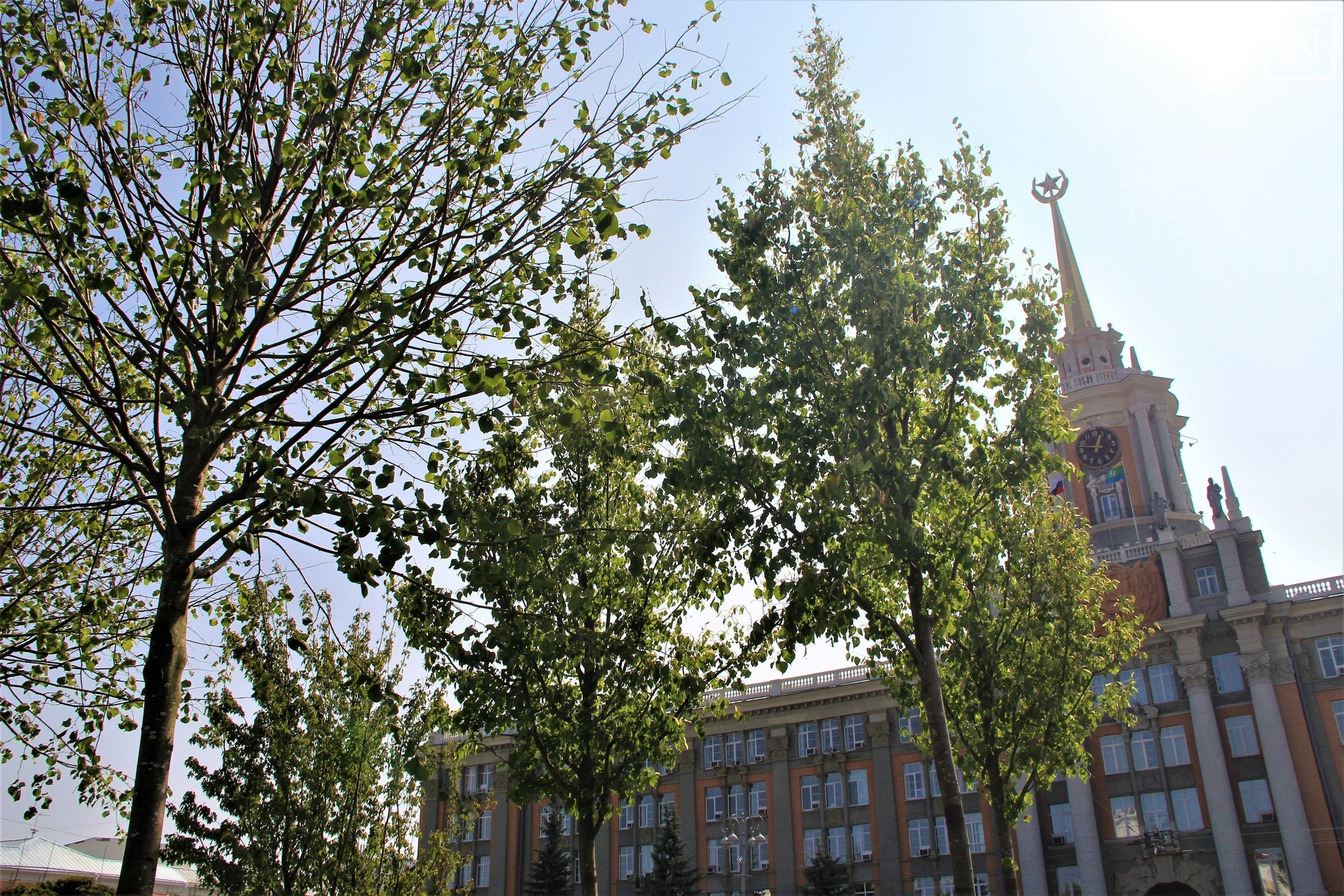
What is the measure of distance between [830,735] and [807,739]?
1.36 meters

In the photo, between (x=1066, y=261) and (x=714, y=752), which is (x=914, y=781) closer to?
(x=714, y=752)

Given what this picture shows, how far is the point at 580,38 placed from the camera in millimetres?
8383

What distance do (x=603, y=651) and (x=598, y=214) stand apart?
7478 millimetres

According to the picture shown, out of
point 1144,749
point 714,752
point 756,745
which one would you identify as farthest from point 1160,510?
point 714,752

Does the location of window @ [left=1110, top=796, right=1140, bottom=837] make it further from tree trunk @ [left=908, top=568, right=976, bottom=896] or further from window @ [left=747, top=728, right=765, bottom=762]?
tree trunk @ [left=908, top=568, right=976, bottom=896]

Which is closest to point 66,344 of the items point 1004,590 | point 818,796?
point 1004,590

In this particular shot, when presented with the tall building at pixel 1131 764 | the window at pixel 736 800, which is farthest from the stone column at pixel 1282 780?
the window at pixel 736 800

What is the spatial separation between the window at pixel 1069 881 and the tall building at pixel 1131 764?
54 mm

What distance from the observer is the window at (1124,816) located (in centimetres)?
3850

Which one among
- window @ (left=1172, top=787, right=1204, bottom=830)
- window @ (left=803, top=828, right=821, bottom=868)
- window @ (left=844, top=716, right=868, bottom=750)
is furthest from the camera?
window @ (left=844, top=716, right=868, bottom=750)

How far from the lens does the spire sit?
200ft

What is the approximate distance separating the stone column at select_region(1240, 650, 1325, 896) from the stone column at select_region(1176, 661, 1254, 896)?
1.42m

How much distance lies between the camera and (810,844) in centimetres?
4516

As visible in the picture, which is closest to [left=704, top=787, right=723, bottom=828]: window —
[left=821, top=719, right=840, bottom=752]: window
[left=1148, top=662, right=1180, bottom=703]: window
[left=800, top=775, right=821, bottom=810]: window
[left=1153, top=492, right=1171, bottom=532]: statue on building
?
[left=800, top=775, right=821, bottom=810]: window
